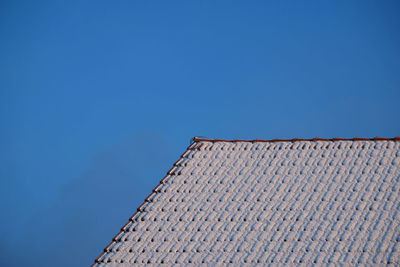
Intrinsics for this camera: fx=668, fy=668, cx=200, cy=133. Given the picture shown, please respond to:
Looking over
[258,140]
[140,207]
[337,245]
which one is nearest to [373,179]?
[337,245]

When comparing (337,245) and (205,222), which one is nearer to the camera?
(337,245)

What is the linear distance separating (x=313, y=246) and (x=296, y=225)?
102cm

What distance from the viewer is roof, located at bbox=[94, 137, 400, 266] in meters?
18.7

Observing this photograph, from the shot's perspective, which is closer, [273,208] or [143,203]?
[273,208]

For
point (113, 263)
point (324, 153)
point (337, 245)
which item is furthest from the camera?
point (324, 153)

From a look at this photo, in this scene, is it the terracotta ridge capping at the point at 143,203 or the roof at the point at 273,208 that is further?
the terracotta ridge capping at the point at 143,203

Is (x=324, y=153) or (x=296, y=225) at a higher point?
(x=324, y=153)

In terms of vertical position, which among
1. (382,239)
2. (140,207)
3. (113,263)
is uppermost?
(382,239)

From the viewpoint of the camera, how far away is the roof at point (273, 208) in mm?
18734

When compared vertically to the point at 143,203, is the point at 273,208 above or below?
above

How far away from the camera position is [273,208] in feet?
66.6

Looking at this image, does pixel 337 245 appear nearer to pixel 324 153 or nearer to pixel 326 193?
pixel 326 193

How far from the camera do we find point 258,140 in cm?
2309

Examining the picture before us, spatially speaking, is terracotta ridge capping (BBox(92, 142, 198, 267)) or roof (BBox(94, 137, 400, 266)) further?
terracotta ridge capping (BBox(92, 142, 198, 267))
